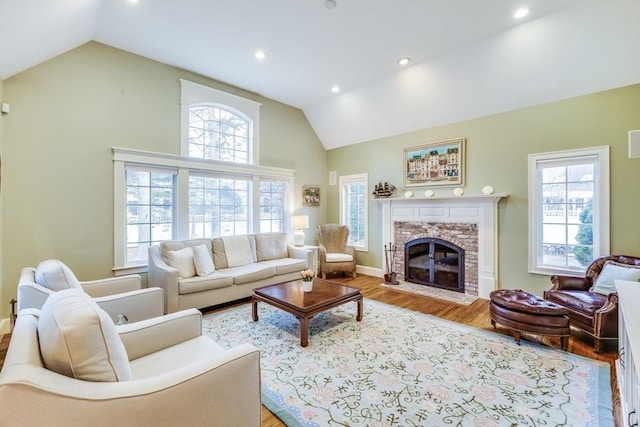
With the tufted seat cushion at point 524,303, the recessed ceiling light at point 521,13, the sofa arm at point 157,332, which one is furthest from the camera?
the recessed ceiling light at point 521,13

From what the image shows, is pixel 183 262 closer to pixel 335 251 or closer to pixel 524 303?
pixel 335 251

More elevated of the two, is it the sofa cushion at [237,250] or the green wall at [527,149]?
the green wall at [527,149]

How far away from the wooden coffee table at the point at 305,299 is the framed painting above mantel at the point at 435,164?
2.69 meters

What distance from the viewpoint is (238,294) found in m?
3.98

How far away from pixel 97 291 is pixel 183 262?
41.2 inches

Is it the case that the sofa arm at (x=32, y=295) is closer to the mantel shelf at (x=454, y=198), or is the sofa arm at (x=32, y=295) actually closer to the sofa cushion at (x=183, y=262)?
the sofa cushion at (x=183, y=262)

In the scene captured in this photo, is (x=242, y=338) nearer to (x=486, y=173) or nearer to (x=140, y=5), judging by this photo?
(x=140, y=5)

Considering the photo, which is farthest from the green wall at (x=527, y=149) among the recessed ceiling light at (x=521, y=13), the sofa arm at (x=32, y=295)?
the sofa arm at (x=32, y=295)

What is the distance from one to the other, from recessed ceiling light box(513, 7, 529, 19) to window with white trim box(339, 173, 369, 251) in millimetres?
3363

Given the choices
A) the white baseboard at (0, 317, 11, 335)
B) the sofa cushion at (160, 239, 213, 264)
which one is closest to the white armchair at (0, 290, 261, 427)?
the sofa cushion at (160, 239, 213, 264)

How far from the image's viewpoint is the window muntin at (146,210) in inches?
156

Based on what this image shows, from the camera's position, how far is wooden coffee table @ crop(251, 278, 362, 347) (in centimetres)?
281

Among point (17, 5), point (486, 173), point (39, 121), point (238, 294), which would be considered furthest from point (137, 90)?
point (486, 173)

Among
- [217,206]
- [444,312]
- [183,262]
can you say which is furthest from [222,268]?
[444,312]
